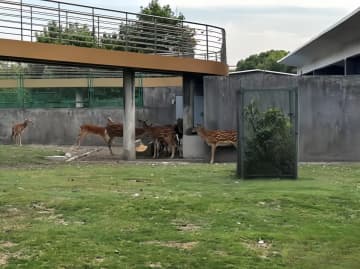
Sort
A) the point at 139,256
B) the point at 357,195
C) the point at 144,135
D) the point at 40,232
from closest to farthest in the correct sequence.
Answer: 1. the point at 139,256
2. the point at 40,232
3. the point at 357,195
4. the point at 144,135

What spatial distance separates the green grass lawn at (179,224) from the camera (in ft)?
→ 22.1

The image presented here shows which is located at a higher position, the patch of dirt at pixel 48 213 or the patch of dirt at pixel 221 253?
the patch of dirt at pixel 48 213

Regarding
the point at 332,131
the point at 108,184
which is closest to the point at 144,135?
the point at 332,131

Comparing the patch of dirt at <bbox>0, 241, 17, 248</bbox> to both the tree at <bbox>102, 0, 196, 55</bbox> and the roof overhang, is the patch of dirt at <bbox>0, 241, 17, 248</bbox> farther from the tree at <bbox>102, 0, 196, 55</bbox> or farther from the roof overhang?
the tree at <bbox>102, 0, 196, 55</bbox>

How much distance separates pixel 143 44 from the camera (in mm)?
23234

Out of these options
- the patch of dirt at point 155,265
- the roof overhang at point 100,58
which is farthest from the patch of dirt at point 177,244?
the roof overhang at point 100,58

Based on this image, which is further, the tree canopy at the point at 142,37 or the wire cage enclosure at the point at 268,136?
the tree canopy at the point at 142,37

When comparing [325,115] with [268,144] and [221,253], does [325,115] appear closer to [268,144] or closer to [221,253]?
[268,144]

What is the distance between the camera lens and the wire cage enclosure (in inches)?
560

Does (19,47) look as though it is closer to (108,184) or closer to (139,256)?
(108,184)

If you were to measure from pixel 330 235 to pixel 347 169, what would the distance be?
10342 mm

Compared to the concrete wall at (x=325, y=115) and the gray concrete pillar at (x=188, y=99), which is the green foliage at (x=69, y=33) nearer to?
the gray concrete pillar at (x=188, y=99)

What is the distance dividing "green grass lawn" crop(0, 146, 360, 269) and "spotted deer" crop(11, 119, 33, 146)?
16.4 metres

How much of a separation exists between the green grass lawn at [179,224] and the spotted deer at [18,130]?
16.4 m
